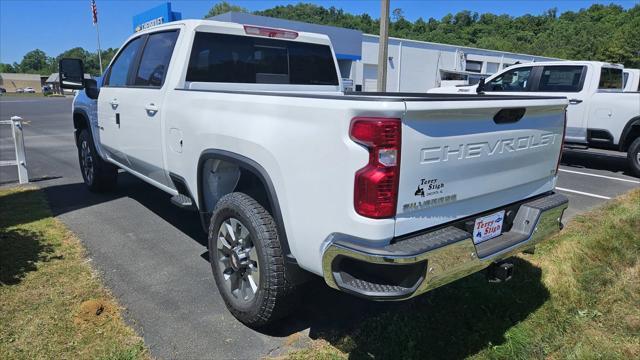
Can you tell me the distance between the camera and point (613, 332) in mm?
3182

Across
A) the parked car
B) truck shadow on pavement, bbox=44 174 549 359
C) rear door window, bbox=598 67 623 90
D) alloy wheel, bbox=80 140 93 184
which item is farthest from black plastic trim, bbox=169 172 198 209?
the parked car

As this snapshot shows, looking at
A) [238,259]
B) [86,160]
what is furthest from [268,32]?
[86,160]

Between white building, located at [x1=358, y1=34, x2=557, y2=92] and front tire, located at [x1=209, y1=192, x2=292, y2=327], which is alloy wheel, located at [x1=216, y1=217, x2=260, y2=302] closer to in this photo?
front tire, located at [x1=209, y1=192, x2=292, y2=327]

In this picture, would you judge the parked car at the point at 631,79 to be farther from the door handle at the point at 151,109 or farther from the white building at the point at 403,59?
the white building at the point at 403,59

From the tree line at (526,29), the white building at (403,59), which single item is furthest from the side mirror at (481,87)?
the tree line at (526,29)

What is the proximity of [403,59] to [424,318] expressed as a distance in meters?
35.1

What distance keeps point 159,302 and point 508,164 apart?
2.69 m

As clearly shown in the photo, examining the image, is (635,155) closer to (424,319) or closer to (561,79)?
(561,79)

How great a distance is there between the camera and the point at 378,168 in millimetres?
2166

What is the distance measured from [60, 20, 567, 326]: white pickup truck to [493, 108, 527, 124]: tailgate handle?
1 centimetres

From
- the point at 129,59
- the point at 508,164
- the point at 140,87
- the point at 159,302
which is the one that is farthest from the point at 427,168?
the point at 129,59

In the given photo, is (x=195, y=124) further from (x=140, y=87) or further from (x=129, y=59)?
(x=129, y=59)

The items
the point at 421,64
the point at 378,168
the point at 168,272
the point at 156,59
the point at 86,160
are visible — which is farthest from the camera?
the point at 421,64

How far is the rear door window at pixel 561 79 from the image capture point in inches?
361
